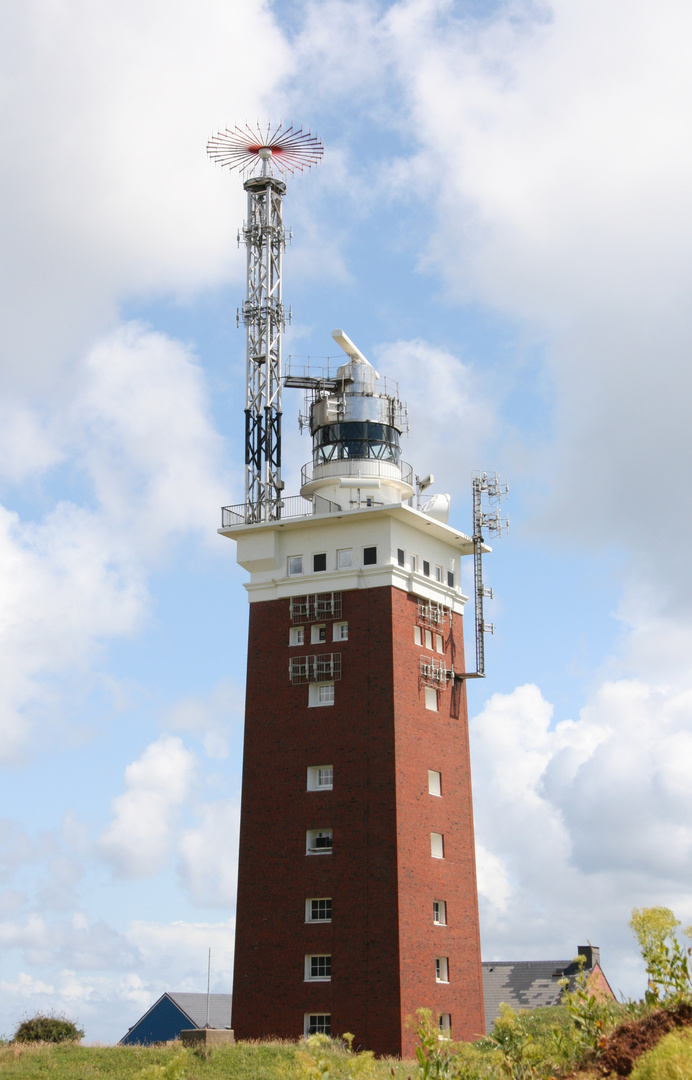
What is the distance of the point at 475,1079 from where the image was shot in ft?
76.9

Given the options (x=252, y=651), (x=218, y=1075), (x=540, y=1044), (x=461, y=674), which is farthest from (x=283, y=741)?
(x=540, y=1044)

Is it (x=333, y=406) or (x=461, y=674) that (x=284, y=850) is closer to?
(x=461, y=674)

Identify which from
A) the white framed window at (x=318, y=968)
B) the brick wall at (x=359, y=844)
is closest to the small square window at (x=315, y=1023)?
the brick wall at (x=359, y=844)

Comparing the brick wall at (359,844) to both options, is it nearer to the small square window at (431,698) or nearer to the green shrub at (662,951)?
the small square window at (431,698)

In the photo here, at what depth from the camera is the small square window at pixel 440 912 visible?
56.8 m

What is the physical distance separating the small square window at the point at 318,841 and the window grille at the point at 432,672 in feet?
28.0

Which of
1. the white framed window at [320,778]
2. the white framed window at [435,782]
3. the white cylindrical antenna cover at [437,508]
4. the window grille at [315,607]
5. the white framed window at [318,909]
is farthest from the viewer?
the white cylindrical antenna cover at [437,508]

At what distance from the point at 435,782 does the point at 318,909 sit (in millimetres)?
8240

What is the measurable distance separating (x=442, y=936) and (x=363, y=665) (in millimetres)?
12733

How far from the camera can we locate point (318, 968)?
54.7 m

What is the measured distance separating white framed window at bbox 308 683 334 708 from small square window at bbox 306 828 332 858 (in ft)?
18.9

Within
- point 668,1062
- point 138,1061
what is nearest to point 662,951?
point 668,1062

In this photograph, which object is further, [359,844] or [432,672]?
[432,672]

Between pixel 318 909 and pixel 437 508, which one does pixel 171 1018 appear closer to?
pixel 318 909
